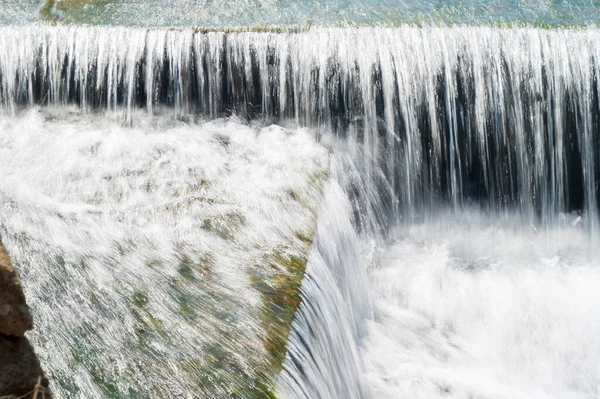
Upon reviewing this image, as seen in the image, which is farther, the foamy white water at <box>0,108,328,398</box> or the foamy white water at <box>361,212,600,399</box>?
the foamy white water at <box>361,212,600,399</box>

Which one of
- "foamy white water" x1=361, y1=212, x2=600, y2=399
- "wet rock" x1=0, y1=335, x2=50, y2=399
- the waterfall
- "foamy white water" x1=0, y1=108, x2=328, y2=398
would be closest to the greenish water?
the waterfall

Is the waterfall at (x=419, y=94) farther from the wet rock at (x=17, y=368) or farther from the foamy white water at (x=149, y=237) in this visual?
the wet rock at (x=17, y=368)

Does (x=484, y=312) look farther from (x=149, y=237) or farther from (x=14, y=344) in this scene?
(x=14, y=344)

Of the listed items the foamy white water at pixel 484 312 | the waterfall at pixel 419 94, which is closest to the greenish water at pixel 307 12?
the waterfall at pixel 419 94

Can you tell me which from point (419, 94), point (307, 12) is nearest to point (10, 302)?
point (419, 94)

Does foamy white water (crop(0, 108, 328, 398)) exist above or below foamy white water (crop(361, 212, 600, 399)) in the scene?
above

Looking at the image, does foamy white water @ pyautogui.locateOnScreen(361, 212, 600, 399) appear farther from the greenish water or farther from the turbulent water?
the greenish water

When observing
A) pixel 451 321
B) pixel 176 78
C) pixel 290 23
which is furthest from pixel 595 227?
pixel 176 78
